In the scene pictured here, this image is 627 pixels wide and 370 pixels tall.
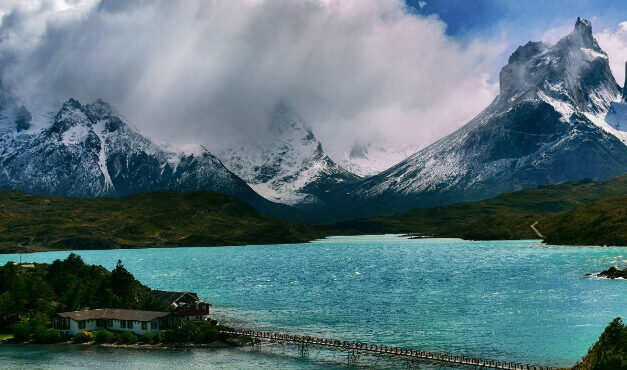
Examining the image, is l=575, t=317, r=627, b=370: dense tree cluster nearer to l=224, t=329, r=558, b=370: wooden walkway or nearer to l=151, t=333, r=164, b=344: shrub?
Result: l=224, t=329, r=558, b=370: wooden walkway

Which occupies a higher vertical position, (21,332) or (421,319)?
(21,332)

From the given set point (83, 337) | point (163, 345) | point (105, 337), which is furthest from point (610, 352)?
point (83, 337)

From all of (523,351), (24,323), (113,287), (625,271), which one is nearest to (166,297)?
(113,287)

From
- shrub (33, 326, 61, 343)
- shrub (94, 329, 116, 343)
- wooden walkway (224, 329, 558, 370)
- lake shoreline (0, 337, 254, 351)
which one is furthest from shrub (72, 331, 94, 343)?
wooden walkway (224, 329, 558, 370)

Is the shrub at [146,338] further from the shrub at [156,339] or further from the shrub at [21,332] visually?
the shrub at [21,332]

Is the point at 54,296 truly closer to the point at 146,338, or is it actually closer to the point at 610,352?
the point at 146,338

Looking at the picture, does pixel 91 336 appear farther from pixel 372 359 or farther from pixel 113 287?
pixel 372 359

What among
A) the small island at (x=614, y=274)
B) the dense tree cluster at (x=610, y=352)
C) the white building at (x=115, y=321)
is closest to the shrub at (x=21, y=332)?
the white building at (x=115, y=321)
